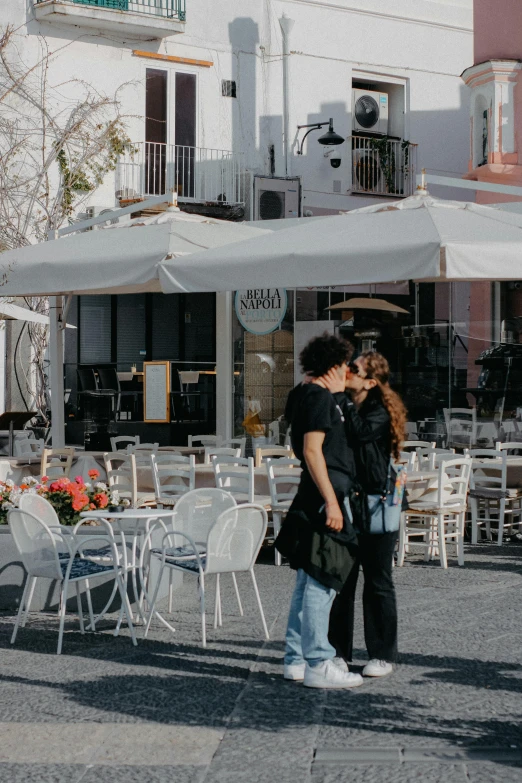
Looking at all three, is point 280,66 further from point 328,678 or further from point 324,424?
point 328,678

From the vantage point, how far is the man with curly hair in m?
5.93

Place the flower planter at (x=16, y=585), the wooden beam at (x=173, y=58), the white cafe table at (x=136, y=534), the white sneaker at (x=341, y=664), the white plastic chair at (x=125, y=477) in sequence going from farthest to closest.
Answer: the wooden beam at (x=173, y=58)
the white plastic chair at (x=125, y=477)
the flower planter at (x=16, y=585)
the white cafe table at (x=136, y=534)
the white sneaker at (x=341, y=664)

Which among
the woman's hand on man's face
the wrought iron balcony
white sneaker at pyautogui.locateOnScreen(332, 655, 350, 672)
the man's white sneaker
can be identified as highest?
the wrought iron balcony

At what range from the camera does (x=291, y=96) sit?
24516 millimetres

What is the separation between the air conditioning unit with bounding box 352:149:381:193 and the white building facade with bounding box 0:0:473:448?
28 millimetres

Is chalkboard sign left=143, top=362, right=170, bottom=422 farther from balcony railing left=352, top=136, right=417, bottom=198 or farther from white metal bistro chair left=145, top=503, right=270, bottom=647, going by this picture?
balcony railing left=352, top=136, right=417, bottom=198

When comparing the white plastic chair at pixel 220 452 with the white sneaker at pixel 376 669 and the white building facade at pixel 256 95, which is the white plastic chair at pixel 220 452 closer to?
the white sneaker at pixel 376 669

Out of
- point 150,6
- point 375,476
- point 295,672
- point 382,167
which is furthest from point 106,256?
point 382,167

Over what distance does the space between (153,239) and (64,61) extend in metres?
12.7

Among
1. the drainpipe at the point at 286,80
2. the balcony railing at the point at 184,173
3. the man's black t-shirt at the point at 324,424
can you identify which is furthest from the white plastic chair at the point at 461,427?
the drainpipe at the point at 286,80

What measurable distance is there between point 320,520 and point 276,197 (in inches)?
707

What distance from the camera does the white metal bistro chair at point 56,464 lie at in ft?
38.4

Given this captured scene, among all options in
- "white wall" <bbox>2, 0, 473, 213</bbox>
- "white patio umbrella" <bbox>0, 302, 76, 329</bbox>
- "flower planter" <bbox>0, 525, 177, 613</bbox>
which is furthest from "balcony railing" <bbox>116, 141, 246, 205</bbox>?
"flower planter" <bbox>0, 525, 177, 613</bbox>

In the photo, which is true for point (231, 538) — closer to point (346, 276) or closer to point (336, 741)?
point (336, 741)
